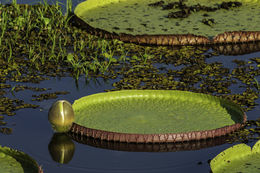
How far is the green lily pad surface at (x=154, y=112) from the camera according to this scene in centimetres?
627

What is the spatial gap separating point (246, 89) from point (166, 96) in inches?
48.0

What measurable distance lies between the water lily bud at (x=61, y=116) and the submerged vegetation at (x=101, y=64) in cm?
68

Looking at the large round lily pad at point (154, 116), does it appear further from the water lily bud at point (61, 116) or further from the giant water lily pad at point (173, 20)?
the giant water lily pad at point (173, 20)

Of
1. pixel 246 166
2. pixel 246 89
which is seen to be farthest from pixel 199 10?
pixel 246 166

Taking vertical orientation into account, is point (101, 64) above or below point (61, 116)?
below

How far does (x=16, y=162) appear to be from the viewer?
5363 mm

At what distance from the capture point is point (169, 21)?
33.4 ft

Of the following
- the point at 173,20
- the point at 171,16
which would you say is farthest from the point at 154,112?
the point at 171,16

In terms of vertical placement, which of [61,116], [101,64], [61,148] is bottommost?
[61,148]

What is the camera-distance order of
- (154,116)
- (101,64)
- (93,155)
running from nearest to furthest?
(93,155) → (154,116) → (101,64)

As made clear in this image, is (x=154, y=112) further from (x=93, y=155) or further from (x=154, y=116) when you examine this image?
(x=93, y=155)

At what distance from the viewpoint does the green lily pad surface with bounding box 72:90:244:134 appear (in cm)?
627

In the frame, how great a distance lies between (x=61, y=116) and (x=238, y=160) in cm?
175

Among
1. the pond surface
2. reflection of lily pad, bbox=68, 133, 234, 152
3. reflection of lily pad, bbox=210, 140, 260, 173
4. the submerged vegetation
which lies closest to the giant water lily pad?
the submerged vegetation
